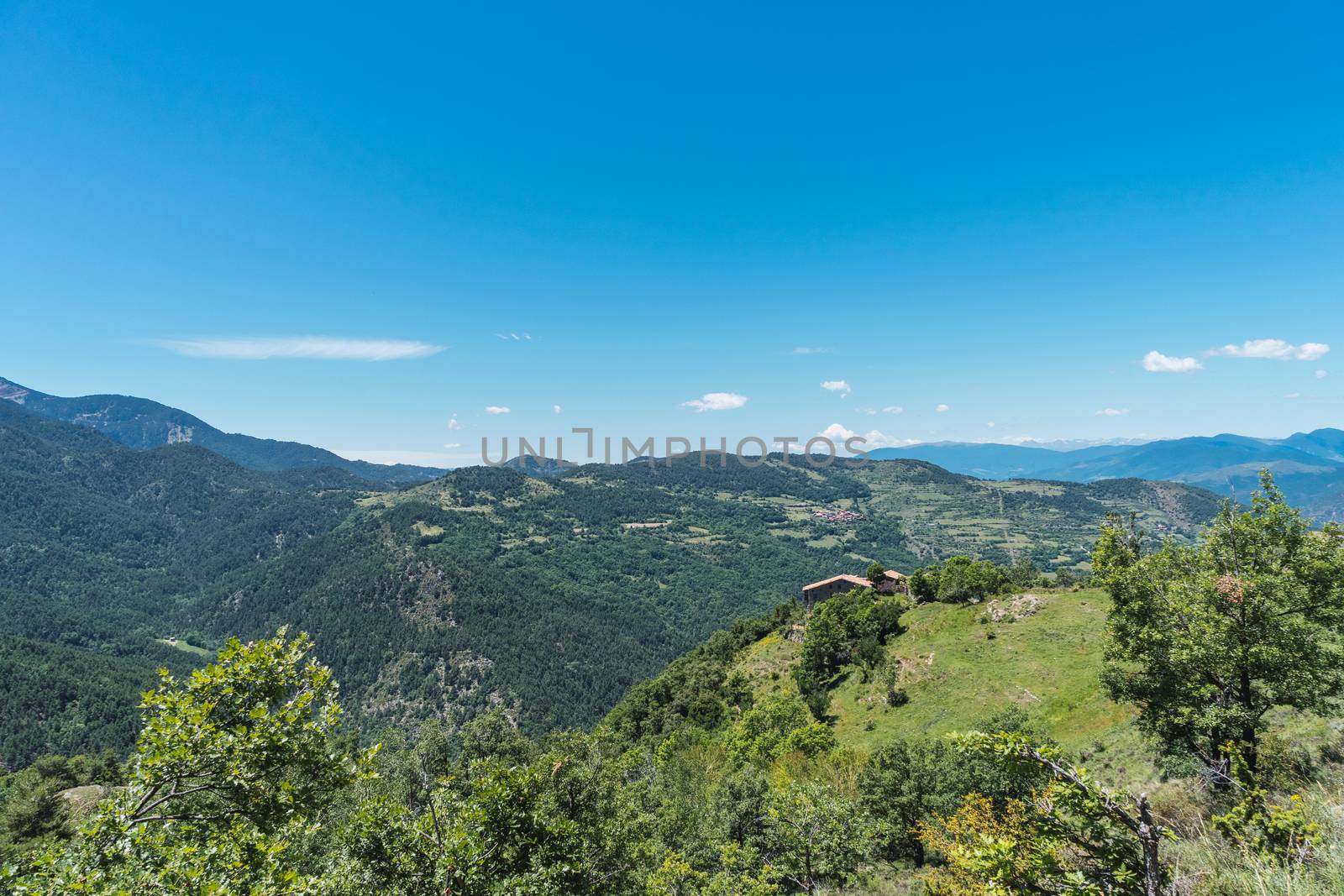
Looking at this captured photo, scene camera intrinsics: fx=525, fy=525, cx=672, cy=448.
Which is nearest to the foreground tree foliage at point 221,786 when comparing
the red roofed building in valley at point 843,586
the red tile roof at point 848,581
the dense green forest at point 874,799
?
the dense green forest at point 874,799

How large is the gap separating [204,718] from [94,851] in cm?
204

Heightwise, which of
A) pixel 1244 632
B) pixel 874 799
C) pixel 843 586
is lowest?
pixel 843 586

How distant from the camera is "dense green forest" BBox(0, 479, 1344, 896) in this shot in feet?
26.7

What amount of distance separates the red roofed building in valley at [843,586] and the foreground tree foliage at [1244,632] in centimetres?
7653

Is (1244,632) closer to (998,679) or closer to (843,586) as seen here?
(998,679)

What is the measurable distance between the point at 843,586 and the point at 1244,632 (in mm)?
94585

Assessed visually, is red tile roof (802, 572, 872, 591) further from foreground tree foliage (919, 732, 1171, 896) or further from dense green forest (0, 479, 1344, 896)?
foreground tree foliage (919, 732, 1171, 896)

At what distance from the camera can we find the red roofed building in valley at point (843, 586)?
96.2 metres

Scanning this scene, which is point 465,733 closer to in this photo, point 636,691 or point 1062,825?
→ point 636,691

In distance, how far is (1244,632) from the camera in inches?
717

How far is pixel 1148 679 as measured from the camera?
70.8 ft

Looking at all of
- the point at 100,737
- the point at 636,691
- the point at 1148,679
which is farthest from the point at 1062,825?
the point at 100,737

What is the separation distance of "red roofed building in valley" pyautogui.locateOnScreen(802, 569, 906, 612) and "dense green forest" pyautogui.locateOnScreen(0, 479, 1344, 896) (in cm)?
5144

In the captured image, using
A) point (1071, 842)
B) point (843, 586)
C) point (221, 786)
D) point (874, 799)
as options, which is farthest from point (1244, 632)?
point (843, 586)
